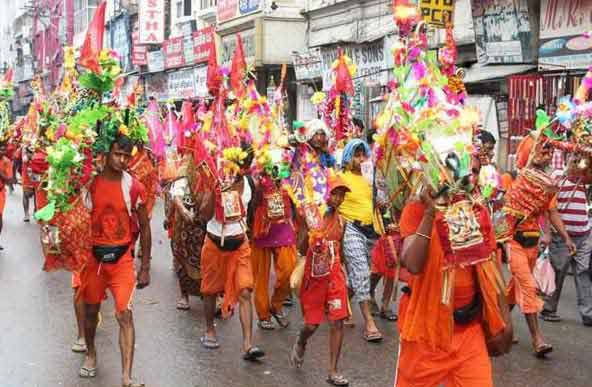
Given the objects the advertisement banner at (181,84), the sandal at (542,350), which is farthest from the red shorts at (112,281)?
the advertisement banner at (181,84)

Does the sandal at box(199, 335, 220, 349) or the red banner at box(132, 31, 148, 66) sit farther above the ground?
the red banner at box(132, 31, 148, 66)

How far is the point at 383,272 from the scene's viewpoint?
8.43 metres

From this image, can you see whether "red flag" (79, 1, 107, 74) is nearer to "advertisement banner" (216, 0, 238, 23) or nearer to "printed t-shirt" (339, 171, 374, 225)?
"printed t-shirt" (339, 171, 374, 225)

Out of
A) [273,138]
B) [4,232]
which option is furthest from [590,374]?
[4,232]

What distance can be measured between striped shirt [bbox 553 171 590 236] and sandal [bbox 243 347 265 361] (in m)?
3.38

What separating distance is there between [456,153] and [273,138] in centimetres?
414

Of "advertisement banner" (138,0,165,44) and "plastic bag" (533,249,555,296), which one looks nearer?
"plastic bag" (533,249,555,296)

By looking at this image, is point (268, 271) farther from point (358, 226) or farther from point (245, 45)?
point (245, 45)

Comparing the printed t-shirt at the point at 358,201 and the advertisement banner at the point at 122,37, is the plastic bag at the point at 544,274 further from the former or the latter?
the advertisement banner at the point at 122,37

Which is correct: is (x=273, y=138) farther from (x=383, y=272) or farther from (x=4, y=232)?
(x=4, y=232)

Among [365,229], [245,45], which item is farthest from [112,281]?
[245,45]

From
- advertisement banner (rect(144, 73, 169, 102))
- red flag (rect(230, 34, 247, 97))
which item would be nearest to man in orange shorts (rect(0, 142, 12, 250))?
red flag (rect(230, 34, 247, 97))

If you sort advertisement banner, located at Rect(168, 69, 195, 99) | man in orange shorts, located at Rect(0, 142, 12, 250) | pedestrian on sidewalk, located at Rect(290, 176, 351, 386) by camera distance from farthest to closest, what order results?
advertisement banner, located at Rect(168, 69, 195, 99) < man in orange shorts, located at Rect(0, 142, 12, 250) < pedestrian on sidewalk, located at Rect(290, 176, 351, 386)

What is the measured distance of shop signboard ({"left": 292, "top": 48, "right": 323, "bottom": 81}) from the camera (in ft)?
73.6
